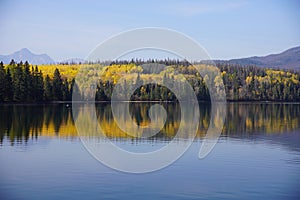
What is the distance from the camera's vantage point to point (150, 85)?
146 m

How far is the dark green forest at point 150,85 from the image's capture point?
297 ft

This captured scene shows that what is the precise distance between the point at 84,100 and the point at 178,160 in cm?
10660

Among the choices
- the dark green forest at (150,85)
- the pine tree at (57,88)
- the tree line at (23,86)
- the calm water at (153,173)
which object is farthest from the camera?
the pine tree at (57,88)

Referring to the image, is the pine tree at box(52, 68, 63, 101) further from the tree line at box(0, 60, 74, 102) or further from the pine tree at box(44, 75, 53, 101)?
the pine tree at box(44, 75, 53, 101)

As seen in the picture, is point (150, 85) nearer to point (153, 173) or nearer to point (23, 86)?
→ point (23, 86)

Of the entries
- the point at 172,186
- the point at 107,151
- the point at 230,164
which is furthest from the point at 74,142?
the point at 172,186

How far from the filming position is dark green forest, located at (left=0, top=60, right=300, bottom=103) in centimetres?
9038

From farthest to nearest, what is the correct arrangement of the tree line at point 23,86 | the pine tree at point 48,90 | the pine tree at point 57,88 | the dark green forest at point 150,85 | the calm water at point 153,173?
the pine tree at point 57,88
the pine tree at point 48,90
the dark green forest at point 150,85
the tree line at point 23,86
the calm water at point 153,173

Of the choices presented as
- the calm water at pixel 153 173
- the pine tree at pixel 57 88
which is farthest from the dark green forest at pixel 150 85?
the calm water at pixel 153 173

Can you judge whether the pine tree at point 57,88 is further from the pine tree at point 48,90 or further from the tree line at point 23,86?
the pine tree at point 48,90

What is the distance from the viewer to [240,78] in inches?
6954

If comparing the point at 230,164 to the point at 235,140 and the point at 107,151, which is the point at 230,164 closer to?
the point at 107,151

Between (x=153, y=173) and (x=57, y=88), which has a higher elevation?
(x=57, y=88)

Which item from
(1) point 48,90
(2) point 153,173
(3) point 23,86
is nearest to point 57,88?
(1) point 48,90
